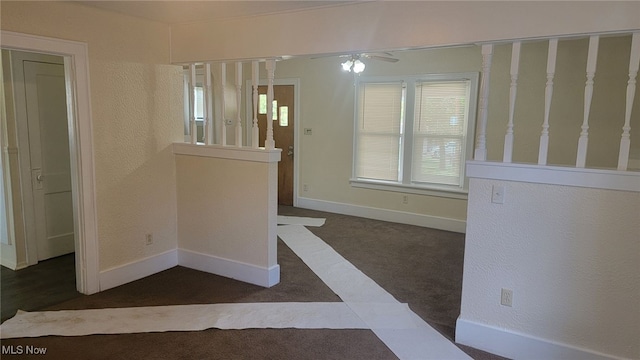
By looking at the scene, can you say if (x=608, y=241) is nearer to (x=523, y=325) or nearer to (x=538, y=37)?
(x=523, y=325)

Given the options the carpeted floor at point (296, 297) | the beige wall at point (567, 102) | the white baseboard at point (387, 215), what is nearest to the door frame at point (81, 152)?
the carpeted floor at point (296, 297)

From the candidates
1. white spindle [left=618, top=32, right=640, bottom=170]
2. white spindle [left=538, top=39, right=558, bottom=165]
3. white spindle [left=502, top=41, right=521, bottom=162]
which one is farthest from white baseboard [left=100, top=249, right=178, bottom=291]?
white spindle [left=618, top=32, right=640, bottom=170]

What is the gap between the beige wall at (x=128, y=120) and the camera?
328cm

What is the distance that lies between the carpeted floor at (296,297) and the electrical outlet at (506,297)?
0.35m

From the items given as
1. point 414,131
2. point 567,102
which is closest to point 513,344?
point 567,102

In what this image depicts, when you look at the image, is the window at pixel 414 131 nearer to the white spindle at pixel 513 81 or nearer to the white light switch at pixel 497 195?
the white spindle at pixel 513 81

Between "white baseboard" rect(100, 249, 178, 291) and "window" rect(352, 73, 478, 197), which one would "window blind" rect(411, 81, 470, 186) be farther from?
"white baseboard" rect(100, 249, 178, 291)

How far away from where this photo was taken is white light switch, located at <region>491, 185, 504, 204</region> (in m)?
2.58

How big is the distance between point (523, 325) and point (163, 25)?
12.5ft

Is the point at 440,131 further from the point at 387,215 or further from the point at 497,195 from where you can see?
the point at 497,195

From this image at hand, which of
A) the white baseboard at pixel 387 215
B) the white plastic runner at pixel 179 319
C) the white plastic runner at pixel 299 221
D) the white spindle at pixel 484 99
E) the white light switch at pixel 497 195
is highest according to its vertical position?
the white spindle at pixel 484 99

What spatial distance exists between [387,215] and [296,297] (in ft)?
9.59

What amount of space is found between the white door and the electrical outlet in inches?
168

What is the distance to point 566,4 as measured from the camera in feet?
7.62
